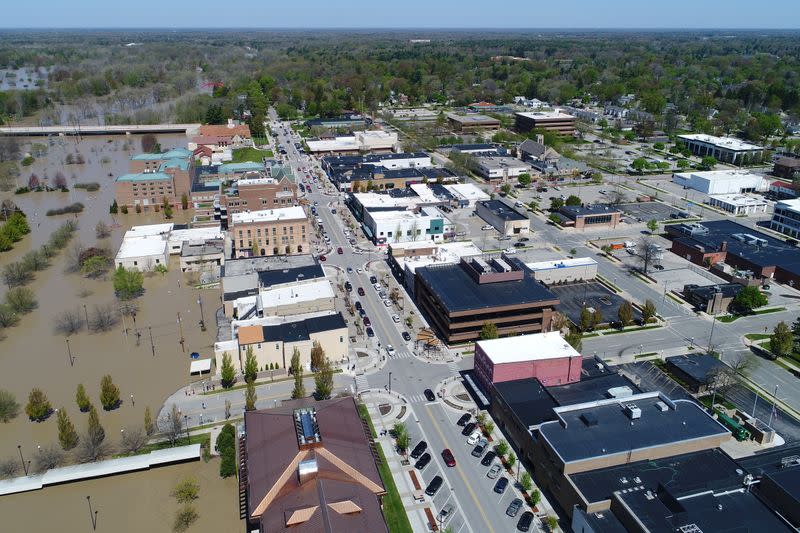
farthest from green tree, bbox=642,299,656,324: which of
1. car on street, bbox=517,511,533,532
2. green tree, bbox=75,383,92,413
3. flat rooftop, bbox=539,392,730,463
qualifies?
green tree, bbox=75,383,92,413

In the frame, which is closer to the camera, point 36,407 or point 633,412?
point 633,412

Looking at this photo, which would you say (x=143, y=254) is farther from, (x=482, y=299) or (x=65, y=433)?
(x=482, y=299)

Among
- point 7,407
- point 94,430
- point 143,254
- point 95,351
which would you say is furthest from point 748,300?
point 7,407

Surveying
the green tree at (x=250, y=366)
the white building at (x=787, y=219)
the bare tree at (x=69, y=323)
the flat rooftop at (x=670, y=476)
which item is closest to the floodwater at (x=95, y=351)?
the bare tree at (x=69, y=323)

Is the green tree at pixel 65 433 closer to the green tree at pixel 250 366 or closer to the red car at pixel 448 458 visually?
the green tree at pixel 250 366

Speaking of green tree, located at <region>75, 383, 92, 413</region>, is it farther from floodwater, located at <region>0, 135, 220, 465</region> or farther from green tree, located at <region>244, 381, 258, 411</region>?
green tree, located at <region>244, 381, 258, 411</region>

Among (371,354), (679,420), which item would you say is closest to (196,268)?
(371,354)
